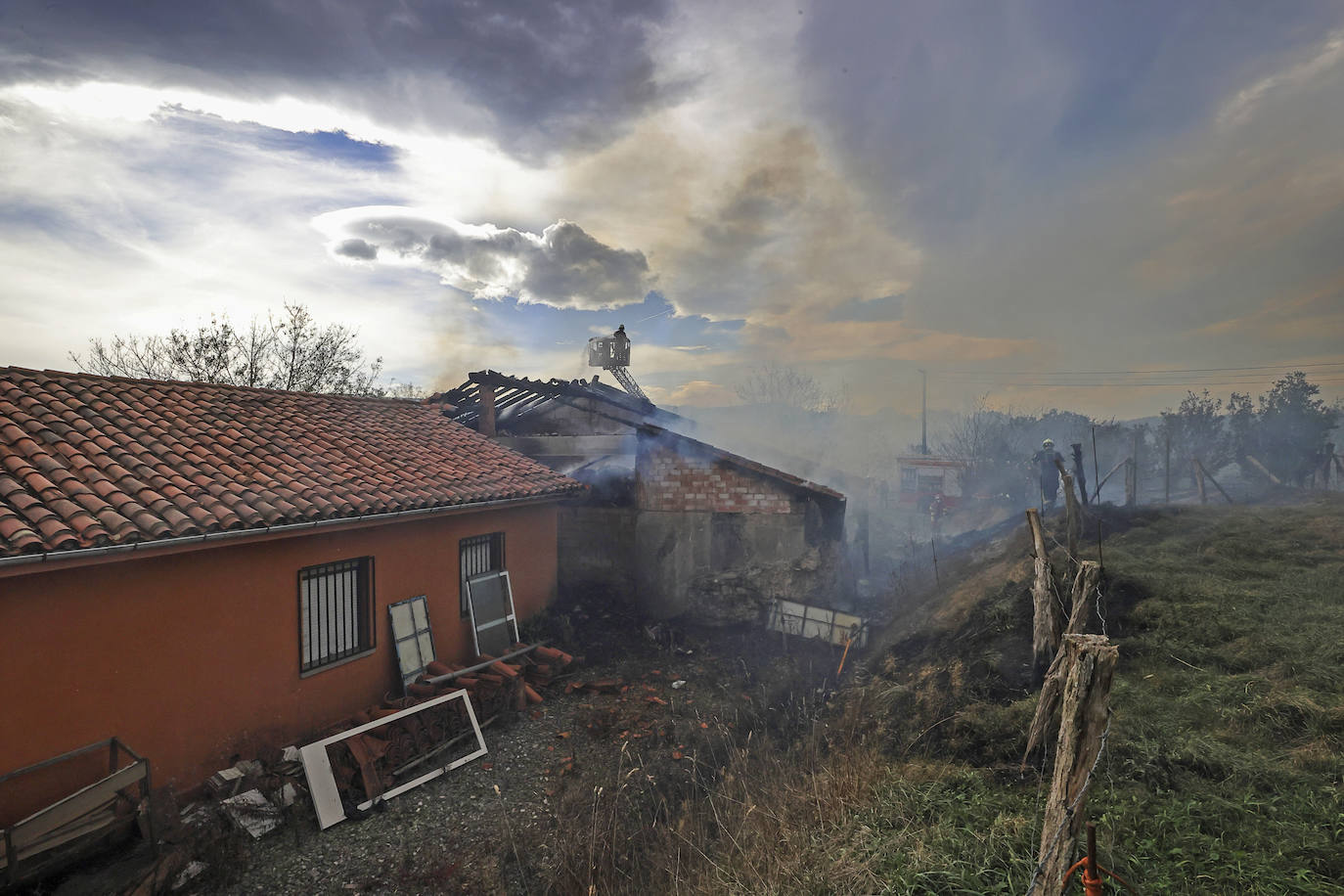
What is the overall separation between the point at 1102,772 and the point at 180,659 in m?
8.50

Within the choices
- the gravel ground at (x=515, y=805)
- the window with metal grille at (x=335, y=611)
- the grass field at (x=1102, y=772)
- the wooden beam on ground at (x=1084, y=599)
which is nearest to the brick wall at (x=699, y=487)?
the gravel ground at (x=515, y=805)

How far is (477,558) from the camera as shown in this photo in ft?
33.7

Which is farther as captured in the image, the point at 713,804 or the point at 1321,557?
the point at 1321,557

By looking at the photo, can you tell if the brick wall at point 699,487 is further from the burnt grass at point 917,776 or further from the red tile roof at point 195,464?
the burnt grass at point 917,776

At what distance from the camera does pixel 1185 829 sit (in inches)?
158

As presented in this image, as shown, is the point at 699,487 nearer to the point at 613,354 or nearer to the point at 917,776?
the point at 917,776

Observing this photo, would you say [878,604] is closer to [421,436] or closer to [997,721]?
[997,721]

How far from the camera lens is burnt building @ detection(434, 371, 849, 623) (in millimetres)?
12273

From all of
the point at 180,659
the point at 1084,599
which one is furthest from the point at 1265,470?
the point at 180,659

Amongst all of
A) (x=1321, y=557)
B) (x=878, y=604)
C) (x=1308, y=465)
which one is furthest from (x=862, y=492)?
(x=1321, y=557)

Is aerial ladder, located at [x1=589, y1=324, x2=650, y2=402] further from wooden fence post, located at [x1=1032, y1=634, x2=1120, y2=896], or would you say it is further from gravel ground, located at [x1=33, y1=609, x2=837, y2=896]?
wooden fence post, located at [x1=1032, y1=634, x2=1120, y2=896]

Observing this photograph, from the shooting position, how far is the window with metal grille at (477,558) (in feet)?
32.0

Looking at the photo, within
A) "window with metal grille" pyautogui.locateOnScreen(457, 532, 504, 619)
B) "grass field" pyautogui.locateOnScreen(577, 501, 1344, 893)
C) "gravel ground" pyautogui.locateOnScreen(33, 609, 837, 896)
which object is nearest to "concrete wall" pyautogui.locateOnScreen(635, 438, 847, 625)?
"gravel ground" pyautogui.locateOnScreen(33, 609, 837, 896)

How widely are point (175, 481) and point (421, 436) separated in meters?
4.89
